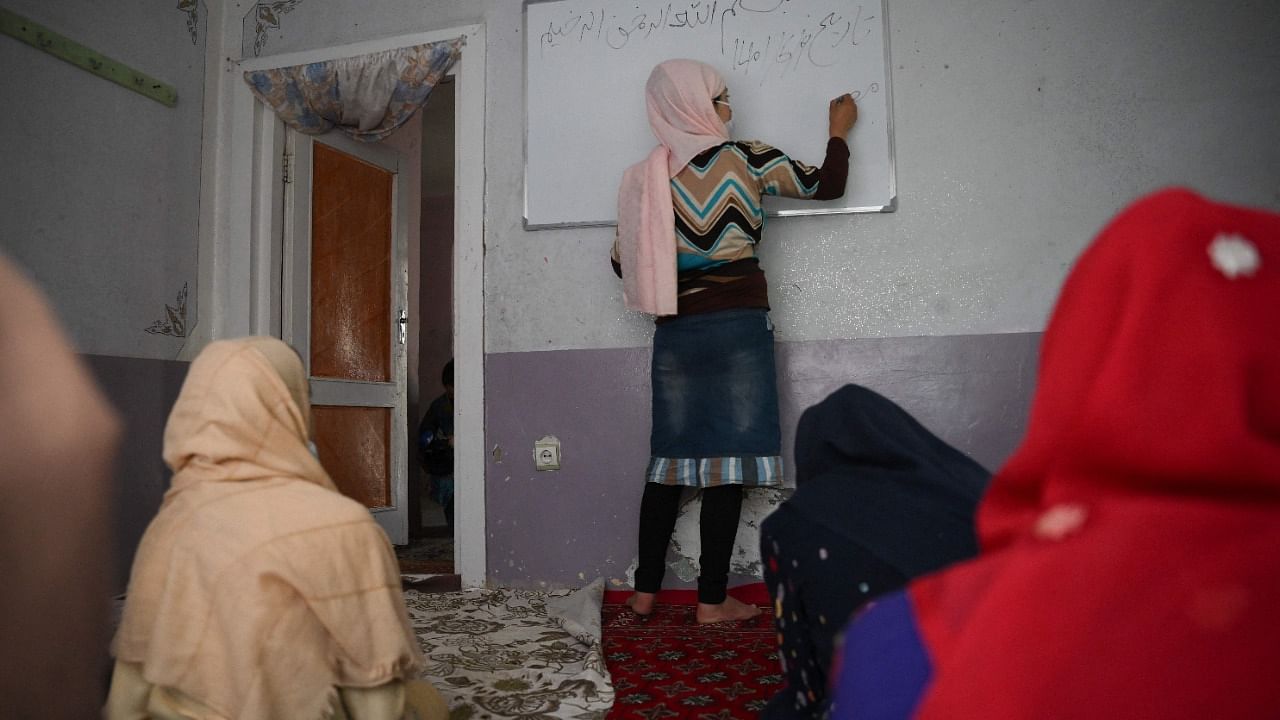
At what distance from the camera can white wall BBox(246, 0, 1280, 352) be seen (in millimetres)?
2650

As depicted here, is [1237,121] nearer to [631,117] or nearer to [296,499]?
[631,117]

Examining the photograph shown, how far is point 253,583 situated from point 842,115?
2251 mm

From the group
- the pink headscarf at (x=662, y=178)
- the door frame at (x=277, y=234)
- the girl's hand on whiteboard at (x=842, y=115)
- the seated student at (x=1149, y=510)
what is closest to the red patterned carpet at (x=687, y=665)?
the door frame at (x=277, y=234)

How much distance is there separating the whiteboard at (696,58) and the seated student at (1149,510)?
7.55ft

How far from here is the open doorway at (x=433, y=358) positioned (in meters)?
4.28

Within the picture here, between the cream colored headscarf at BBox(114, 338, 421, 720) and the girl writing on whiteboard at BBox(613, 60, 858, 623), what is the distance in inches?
51.4

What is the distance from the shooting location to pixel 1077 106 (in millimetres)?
2699

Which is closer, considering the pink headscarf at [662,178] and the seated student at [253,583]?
the seated student at [253,583]

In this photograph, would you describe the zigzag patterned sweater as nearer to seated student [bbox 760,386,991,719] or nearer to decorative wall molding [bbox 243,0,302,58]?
seated student [bbox 760,386,991,719]

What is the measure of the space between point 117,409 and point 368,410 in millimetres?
1071

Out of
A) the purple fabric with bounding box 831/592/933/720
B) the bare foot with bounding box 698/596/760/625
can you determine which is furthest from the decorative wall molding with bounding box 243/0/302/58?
the purple fabric with bounding box 831/592/933/720

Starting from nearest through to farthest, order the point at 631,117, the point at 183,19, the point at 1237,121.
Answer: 1. the point at 1237,121
2. the point at 631,117
3. the point at 183,19

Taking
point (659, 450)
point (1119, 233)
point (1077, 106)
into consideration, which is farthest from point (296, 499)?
point (1077, 106)

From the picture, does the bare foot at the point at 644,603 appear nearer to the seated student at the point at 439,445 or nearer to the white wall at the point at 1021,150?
the white wall at the point at 1021,150
